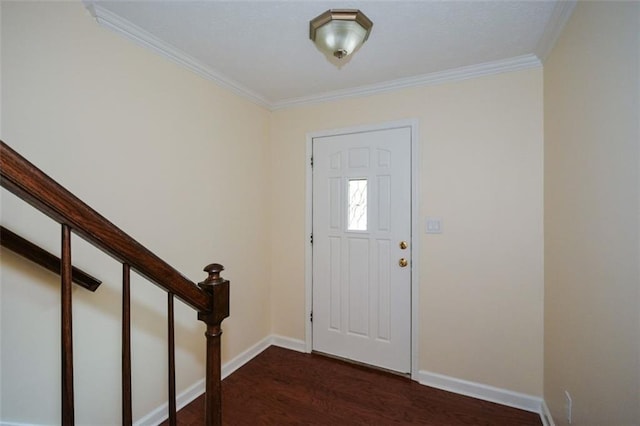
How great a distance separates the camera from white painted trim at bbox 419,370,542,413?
191 cm

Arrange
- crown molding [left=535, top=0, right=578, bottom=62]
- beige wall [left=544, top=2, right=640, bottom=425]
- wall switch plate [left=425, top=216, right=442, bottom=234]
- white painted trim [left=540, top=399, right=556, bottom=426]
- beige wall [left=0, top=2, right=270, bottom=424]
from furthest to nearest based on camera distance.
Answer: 1. wall switch plate [left=425, top=216, right=442, bottom=234]
2. white painted trim [left=540, top=399, right=556, bottom=426]
3. crown molding [left=535, top=0, right=578, bottom=62]
4. beige wall [left=0, top=2, right=270, bottom=424]
5. beige wall [left=544, top=2, right=640, bottom=425]

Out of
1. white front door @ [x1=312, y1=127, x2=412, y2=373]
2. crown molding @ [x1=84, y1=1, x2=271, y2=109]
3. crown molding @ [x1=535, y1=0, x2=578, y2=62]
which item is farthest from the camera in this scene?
white front door @ [x1=312, y1=127, x2=412, y2=373]

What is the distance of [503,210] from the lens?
6.53 feet

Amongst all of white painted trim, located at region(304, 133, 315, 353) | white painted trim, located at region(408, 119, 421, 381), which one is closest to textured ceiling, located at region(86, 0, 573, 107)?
white painted trim, located at region(408, 119, 421, 381)

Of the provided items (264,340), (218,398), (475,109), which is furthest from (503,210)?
(264,340)

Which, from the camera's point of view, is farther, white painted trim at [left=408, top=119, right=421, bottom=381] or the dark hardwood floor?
white painted trim at [left=408, top=119, right=421, bottom=381]

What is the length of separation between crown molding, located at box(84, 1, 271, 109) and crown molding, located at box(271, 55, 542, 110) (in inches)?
22.0

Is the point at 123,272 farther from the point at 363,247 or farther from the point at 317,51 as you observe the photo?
the point at 363,247

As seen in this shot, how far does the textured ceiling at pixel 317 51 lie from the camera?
4.78 ft

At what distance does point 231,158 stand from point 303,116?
813mm

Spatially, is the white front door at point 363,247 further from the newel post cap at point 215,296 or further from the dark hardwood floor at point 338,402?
the newel post cap at point 215,296

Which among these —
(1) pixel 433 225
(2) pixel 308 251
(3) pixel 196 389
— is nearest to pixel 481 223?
(1) pixel 433 225

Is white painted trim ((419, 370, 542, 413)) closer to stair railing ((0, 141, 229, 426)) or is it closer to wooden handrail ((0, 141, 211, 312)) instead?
stair railing ((0, 141, 229, 426))

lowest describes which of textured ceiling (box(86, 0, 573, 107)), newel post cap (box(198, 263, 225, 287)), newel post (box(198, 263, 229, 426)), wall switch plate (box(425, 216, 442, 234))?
newel post (box(198, 263, 229, 426))
